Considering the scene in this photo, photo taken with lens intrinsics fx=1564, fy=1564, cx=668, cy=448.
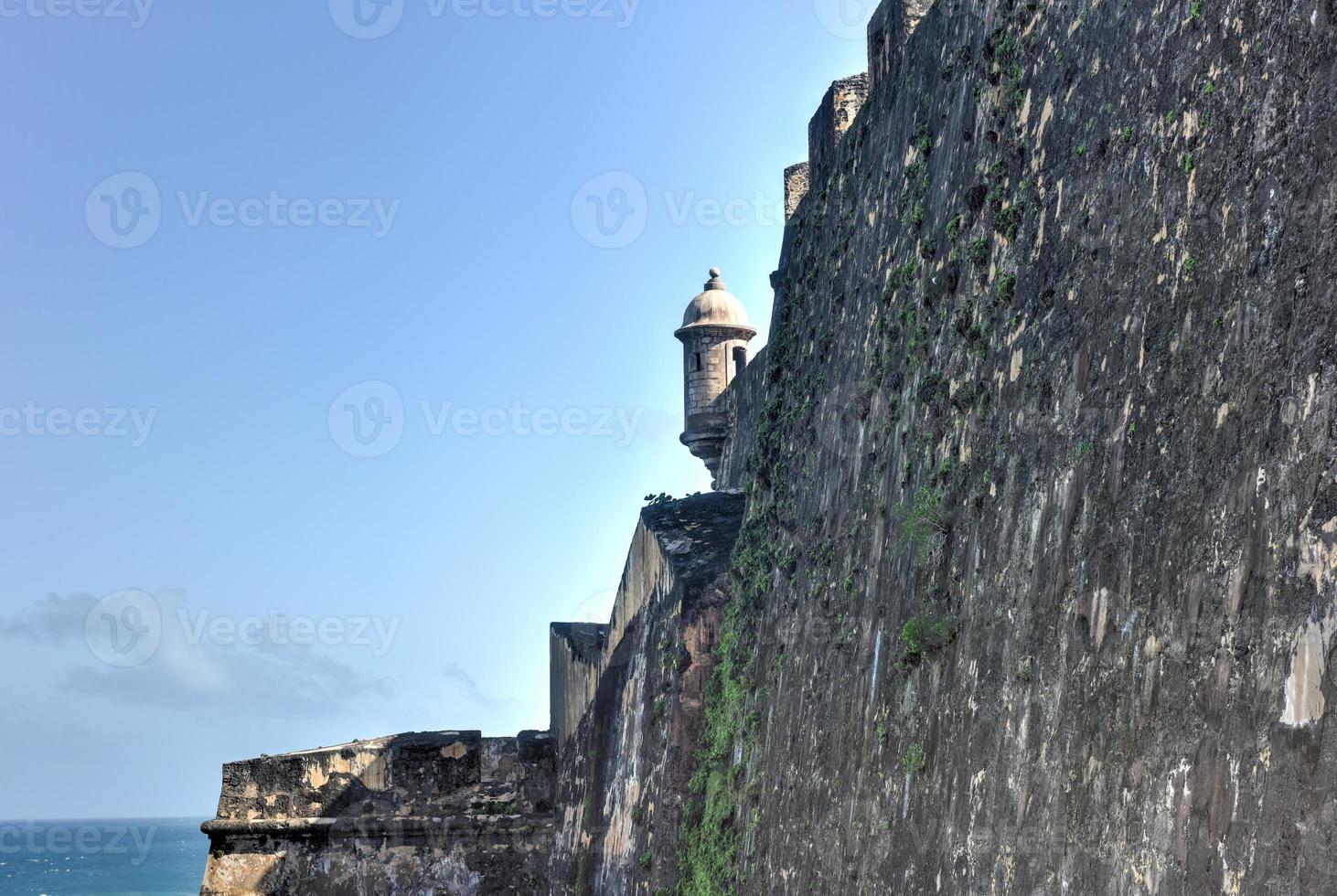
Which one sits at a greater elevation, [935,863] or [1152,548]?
[1152,548]

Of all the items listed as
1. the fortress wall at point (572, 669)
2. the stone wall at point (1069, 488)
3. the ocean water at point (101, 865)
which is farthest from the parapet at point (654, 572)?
the ocean water at point (101, 865)

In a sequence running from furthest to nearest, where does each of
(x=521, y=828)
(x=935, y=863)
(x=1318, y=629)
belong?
(x=521, y=828) < (x=935, y=863) < (x=1318, y=629)

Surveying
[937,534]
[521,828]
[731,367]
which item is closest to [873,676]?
[937,534]

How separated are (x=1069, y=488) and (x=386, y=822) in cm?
879

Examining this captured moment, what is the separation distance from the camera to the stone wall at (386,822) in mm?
12297

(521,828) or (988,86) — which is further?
(521,828)

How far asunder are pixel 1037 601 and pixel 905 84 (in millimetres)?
3671

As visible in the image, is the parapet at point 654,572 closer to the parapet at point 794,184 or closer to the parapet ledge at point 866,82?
the parapet ledge at point 866,82

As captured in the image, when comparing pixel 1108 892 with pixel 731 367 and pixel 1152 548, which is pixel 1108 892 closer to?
pixel 1152 548

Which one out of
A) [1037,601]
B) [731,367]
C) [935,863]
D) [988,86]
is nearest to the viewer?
[1037,601]

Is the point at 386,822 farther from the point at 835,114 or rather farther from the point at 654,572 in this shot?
the point at 835,114

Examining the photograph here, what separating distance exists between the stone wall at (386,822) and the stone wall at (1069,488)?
4635 millimetres

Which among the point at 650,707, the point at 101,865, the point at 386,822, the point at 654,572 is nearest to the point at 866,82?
the point at 654,572

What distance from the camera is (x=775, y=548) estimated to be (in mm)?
8586
